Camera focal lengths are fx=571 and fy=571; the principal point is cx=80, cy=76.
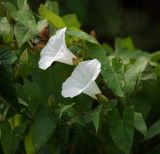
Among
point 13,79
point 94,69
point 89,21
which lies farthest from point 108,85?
point 89,21

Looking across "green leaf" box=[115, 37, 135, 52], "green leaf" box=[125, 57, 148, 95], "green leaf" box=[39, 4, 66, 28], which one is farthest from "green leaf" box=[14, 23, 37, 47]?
"green leaf" box=[115, 37, 135, 52]

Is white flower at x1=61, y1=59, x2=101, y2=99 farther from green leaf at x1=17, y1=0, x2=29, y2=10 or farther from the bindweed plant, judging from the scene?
green leaf at x1=17, y1=0, x2=29, y2=10

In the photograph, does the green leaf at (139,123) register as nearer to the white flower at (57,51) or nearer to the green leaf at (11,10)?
the white flower at (57,51)

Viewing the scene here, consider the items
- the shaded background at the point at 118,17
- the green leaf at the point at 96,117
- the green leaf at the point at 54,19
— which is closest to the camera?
the green leaf at the point at 96,117

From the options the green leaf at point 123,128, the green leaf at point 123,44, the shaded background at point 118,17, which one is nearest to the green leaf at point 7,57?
the green leaf at point 123,128

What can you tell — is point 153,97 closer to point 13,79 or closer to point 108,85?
point 108,85

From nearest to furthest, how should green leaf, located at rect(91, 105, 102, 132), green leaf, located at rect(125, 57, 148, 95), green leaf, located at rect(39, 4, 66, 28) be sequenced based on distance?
green leaf, located at rect(91, 105, 102, 132)
green leaf, located at rect(125, 57, 148, 95)
green leaf, located at rect(39, 4, 66, 28)
